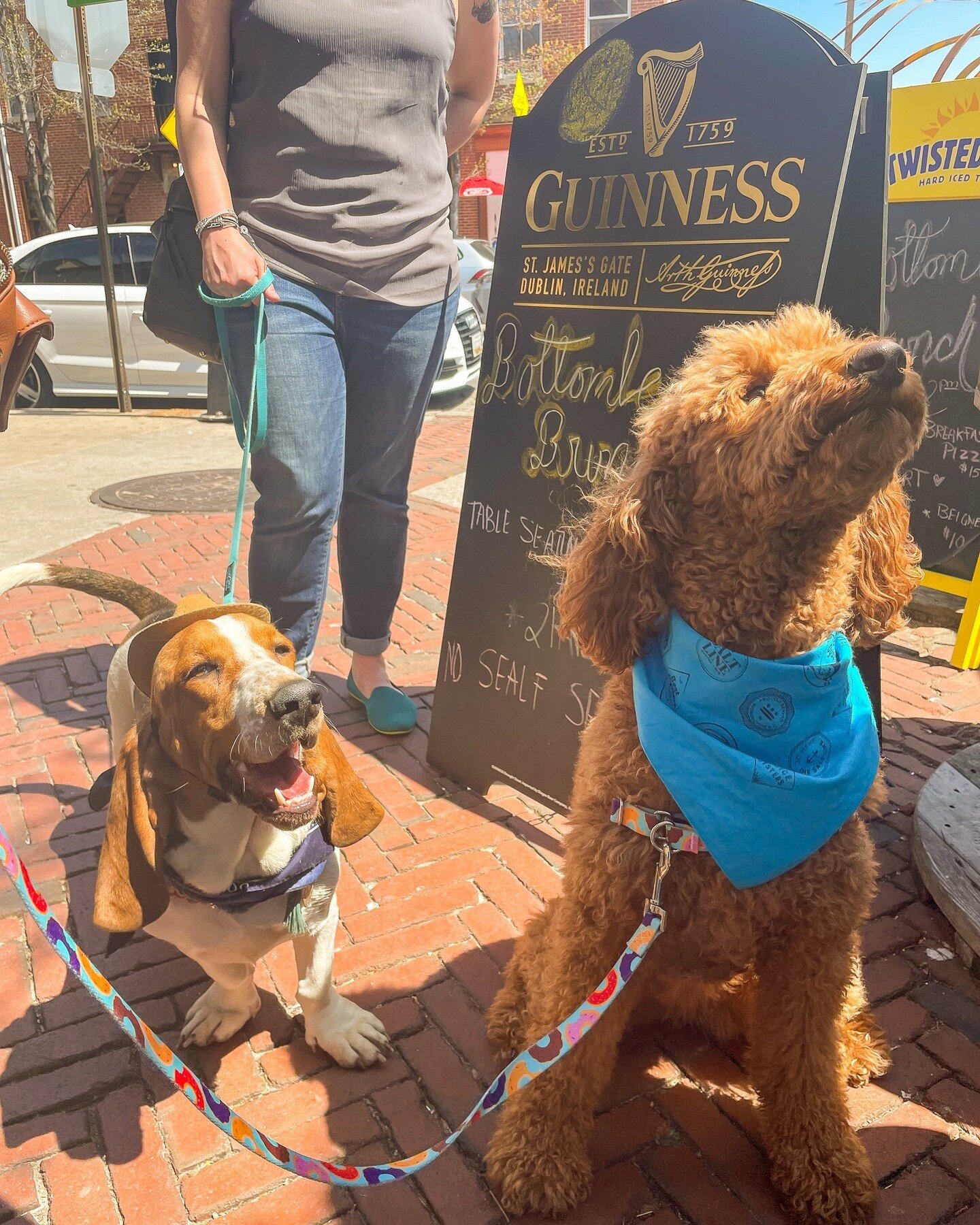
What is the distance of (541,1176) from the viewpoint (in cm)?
187

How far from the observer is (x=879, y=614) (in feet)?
6.54

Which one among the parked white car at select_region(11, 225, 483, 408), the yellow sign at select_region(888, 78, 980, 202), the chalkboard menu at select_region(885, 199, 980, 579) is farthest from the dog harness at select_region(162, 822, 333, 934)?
the parked white car at select_region(11, 225, 483, 408)

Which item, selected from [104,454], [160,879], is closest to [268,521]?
[160,879]

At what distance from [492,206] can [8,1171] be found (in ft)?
89.8

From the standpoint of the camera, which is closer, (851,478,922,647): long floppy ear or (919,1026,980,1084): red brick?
(851,478,922,647): long floppy ear

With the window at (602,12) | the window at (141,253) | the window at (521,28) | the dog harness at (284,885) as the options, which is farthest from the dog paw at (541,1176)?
the window at (602,12)

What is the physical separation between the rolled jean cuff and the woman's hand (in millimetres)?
1615

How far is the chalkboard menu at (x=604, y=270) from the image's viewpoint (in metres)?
2.20

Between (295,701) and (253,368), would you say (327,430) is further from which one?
(295,701)

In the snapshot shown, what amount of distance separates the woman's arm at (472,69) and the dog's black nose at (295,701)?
8.20 feet

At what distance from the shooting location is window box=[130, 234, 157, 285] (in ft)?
35.7

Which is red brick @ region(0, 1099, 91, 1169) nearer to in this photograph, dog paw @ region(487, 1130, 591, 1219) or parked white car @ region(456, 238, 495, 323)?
dog paw @ region(487, 1130, 591, 1219)

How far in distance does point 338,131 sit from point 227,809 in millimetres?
2115

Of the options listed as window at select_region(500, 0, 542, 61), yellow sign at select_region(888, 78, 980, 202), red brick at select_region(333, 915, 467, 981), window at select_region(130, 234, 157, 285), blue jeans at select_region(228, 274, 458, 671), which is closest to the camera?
red brick at select_region(333, 915, 467, 981)
